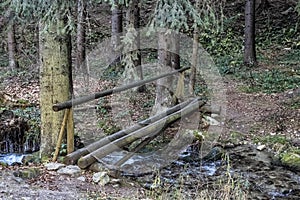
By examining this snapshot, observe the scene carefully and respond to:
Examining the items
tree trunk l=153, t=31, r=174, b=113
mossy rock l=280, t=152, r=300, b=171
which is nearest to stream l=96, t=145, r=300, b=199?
mossy rock l=280, t=152, r=300, b=171

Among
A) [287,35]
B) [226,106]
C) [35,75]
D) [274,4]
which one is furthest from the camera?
[274,4]

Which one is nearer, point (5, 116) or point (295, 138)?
point (295, 138)

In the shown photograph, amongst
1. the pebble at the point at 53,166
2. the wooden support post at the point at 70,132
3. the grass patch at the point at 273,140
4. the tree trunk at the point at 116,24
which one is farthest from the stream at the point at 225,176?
the tree trunk at the point at 116,24

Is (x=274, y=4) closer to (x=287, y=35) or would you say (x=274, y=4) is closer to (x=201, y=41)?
(x=287, y=35)

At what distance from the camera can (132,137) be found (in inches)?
233

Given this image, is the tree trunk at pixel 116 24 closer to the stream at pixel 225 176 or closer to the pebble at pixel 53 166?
the stream at pixel 225 176

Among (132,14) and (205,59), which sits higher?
(132,14)

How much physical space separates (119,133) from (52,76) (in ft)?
4.57

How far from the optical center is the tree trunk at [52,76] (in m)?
5.32

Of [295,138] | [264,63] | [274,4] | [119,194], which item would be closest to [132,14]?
[295,138]

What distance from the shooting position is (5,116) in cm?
859

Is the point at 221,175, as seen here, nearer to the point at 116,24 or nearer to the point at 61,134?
the point at 61,134

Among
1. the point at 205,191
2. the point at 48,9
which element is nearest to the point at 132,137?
the point at 205,191

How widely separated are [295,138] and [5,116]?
250 inches
